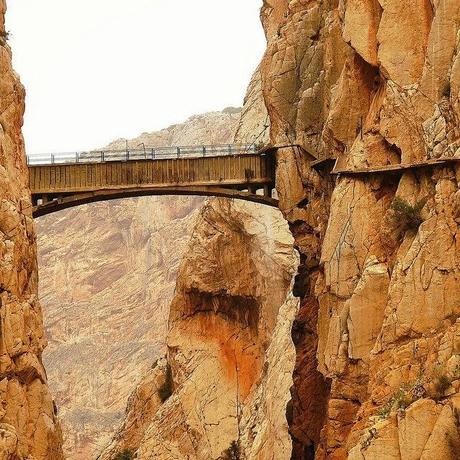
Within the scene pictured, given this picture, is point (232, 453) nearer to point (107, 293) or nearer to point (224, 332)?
point (224, 332)

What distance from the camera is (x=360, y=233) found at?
35406 millimetres

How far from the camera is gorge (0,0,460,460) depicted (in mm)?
29656

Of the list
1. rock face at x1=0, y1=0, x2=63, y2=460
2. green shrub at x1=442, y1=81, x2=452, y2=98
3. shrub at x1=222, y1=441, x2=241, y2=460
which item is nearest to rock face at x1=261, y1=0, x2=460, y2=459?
green shrub at x1=442, y1=81, x2=452, y2=98

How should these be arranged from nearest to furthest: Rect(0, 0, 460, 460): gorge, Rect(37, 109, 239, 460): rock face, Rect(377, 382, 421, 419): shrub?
1. Rect(377, 382, 421, 419): shrub
2. Rect(0, 0, 460, 460): gorge
3. Rect(37, 109, 239, 460): rock face

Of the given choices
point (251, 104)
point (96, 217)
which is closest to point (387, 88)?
point (251, 104)

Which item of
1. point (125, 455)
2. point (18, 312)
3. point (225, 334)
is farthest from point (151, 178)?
point (125, 455)

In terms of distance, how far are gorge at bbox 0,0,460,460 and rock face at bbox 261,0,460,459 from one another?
6 cm

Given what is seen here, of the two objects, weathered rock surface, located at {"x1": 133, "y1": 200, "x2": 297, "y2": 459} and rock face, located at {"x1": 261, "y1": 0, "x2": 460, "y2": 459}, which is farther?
weathered rock surface, located at {"x1": 133, "y1": 200, "x2": 297, "y2": 459}

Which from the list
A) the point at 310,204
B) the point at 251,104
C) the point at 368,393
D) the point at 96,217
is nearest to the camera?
the point at 368,393

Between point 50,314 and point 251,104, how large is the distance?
3703cm

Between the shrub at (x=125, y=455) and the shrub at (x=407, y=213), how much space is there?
3296cm

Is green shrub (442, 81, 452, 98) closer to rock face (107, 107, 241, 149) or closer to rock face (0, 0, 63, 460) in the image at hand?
rock face (0, 0, 63, 460)

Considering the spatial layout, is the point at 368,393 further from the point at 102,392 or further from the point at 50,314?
the point at 50,314

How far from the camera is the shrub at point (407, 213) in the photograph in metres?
31.6
